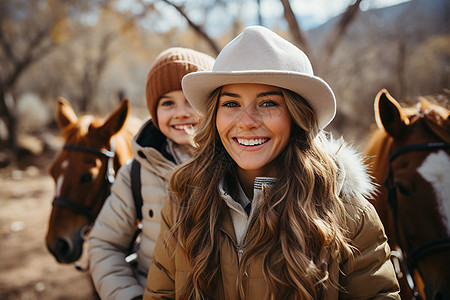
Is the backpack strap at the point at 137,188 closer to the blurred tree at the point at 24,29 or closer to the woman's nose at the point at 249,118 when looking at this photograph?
the woman's nose at the point at 249,118

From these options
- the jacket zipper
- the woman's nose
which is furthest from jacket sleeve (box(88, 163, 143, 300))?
the woman's nose

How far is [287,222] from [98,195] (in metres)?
A: 1.93

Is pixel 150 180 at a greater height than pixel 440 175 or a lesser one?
lesser

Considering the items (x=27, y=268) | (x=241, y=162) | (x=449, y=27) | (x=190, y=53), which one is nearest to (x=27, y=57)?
(x=27, y=268)

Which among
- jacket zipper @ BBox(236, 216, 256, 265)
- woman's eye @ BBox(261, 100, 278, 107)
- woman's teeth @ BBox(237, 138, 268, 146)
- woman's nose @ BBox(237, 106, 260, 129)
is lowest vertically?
jacket zipper @ BBox(236, 216, 256, 265)

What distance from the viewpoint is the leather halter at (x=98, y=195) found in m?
2.61

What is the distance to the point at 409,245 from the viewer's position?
196 centimetres

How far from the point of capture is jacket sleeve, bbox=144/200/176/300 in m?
1.62

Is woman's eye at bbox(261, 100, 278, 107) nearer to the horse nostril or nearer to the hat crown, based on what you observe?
the hat crown

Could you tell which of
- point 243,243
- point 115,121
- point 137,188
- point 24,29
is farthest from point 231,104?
point 24,29

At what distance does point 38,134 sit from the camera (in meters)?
16.3

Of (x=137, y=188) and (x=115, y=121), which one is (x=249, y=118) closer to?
(x=137, y=188)

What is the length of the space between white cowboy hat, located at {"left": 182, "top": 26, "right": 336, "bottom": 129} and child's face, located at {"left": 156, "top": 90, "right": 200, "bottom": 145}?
25.3 inches

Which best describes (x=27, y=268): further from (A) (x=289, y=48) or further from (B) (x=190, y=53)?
(A) (x=289, y=48)
